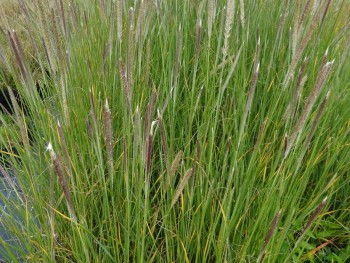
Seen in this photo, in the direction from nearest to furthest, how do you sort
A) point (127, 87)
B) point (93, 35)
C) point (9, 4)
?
point (127, 87), point (93, 35), point (9, 4)

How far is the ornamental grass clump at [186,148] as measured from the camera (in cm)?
113

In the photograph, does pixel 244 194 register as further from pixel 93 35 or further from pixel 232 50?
pixel 93 35

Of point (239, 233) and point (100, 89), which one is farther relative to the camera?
point (100, 89)

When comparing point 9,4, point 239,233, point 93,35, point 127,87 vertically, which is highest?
point 127,87

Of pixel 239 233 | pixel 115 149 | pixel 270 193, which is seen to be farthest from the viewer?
pixel 115 149

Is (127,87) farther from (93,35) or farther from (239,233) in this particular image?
(93,35)

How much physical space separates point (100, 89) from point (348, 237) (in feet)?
3.94

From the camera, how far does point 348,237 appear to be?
1.64 m

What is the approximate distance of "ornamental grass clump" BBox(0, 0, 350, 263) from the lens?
113 centimetres

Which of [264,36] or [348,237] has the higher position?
[264,36]

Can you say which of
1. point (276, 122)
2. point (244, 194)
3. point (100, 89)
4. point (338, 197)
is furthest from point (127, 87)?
point (338, 197)

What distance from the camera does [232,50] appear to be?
1824 mm

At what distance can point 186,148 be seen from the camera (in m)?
1.52

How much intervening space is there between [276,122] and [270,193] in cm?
43
